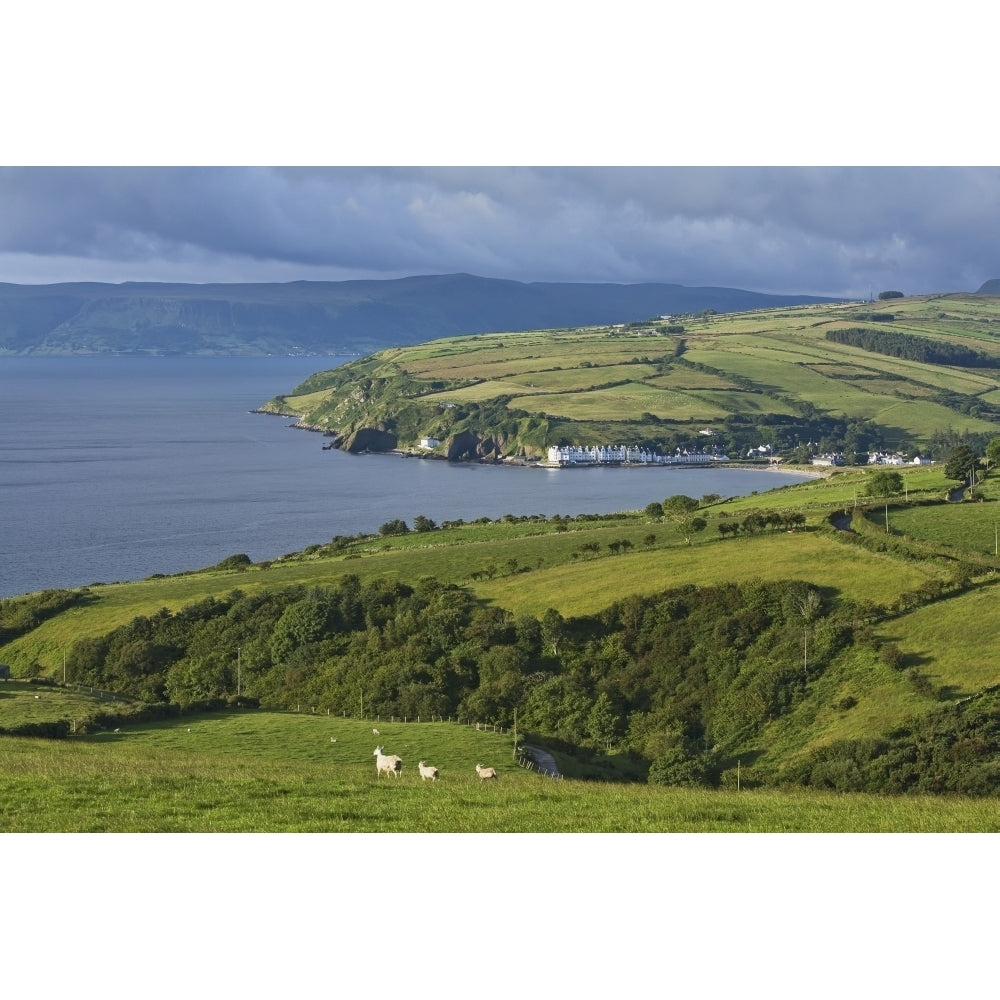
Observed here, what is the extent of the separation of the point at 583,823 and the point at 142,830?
607cm

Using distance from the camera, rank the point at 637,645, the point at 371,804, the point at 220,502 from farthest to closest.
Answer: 1. the point at 220,502
2. the point at 637,645
3. the point at 371,804

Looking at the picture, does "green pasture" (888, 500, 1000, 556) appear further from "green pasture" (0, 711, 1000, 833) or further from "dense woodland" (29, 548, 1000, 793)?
"green pasture" (0, 711, 1000, 833)

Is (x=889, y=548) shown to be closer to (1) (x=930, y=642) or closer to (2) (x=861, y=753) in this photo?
(1) (x=930, y=642)

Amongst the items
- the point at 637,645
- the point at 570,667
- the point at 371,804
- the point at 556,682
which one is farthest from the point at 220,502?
the point at 371,804

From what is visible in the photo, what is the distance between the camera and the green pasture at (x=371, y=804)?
16.2 metres

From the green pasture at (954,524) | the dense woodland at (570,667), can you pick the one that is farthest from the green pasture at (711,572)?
the green pasture at (954,524)

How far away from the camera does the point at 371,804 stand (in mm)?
17547

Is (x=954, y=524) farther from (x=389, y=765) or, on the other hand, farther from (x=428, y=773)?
(x=428, y=773)

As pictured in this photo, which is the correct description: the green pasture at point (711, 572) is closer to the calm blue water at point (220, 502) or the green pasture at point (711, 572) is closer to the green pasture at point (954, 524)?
the green pasture at point (954, 524)

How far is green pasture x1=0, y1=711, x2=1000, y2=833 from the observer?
16.2 m

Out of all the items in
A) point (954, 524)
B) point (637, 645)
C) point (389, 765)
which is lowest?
point (637, 645)

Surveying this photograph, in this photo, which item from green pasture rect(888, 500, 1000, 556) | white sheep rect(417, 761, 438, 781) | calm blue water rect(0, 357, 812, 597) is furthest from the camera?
calm blue water rect(0, 357, 812, 597)

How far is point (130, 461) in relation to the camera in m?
192

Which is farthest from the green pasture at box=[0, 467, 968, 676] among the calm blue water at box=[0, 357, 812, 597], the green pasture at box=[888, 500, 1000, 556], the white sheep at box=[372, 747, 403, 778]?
the calm blue water at box=[0, 357, 812, 597]
